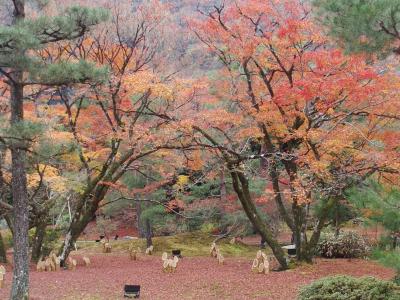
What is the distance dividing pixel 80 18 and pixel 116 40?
664 centimetres

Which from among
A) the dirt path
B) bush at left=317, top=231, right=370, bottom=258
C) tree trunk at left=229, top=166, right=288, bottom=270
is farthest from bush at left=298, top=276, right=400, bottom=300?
bush at left=317, top=231, right=370, bottom=258

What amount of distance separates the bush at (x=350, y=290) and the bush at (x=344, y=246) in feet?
28.8

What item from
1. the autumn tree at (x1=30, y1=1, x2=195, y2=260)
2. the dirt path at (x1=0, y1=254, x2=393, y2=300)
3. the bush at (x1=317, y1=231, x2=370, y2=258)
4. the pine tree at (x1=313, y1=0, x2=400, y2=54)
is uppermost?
the autumn tree at (x1=30, y1=1, x2=195, y2=260)

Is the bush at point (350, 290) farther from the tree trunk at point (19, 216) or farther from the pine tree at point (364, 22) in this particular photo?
the tree trunk at point (19, 216)

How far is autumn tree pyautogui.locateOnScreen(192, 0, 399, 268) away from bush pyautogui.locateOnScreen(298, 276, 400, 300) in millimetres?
4112

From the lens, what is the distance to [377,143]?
10.6 meters

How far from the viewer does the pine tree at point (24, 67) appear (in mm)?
6836

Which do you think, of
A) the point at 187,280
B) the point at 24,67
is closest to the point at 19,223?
the point at 24,67

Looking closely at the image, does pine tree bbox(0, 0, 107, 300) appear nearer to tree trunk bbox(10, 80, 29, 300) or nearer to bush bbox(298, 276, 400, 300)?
tree trunk bbox(10, 80, 29, 300)

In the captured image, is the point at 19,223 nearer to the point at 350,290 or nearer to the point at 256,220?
the point at 350,290

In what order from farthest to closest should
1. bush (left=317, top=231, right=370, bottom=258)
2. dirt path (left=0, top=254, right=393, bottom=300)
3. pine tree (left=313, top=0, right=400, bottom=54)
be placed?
bush (left=317, top=231, right=370, bottom=258), dirt path (left=0, top=254, right=393, bottom=300), pine tree (left=313, top=0, right=400, bottom=54)

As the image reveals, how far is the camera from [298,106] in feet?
39.5

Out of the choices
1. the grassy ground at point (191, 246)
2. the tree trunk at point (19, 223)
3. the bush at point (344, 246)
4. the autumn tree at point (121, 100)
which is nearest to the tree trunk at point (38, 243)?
the autumn tree at point (121, 100)

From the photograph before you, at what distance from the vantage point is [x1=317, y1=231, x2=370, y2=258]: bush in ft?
50.5
